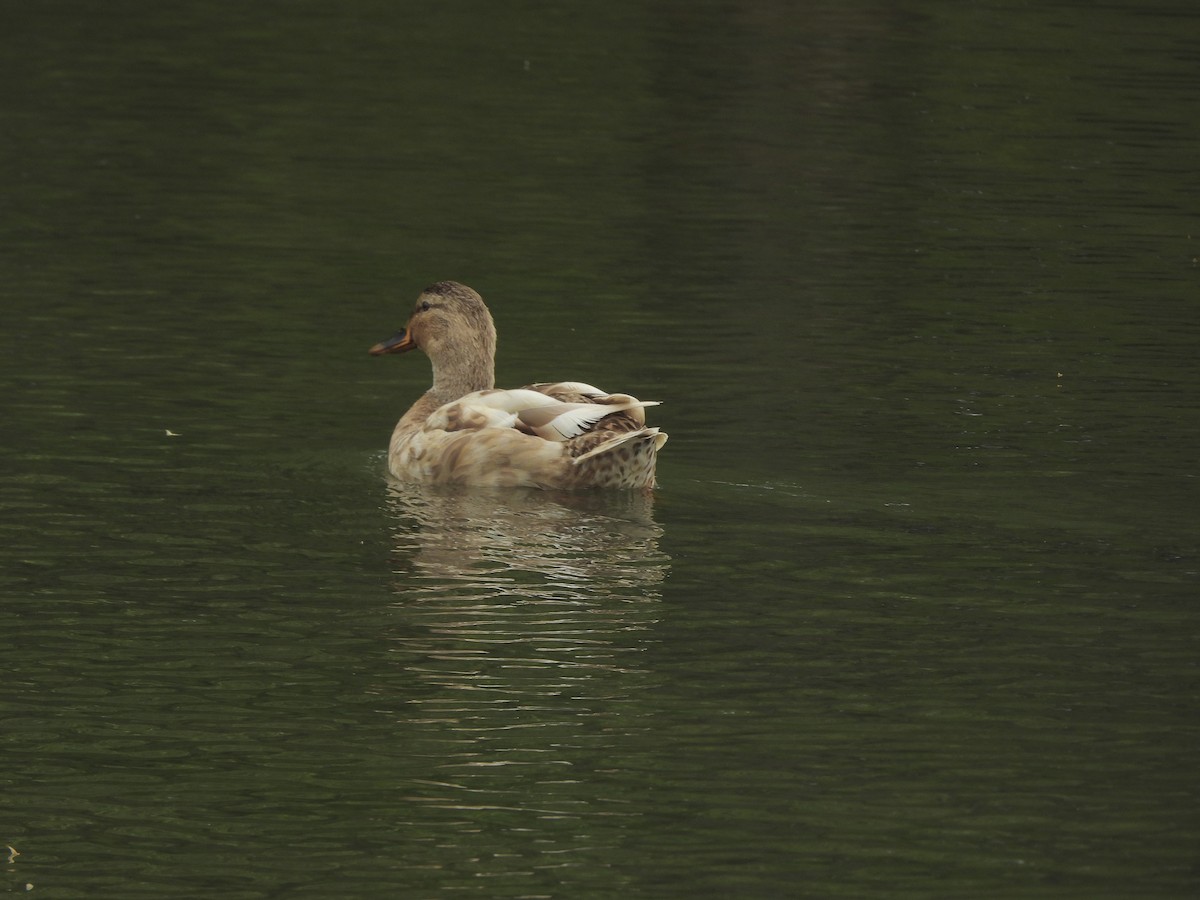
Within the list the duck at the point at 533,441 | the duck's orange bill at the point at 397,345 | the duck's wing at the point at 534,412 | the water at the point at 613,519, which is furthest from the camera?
the duck's orange bill at the point at 397,345

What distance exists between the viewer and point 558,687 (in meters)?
9.53

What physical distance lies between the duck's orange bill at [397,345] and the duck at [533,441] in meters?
0.88

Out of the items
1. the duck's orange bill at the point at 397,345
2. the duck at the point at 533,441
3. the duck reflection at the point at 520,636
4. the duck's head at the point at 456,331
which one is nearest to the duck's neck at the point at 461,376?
the duck's head at the point at 456,331

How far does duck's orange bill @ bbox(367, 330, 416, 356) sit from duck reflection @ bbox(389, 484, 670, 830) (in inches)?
72.0

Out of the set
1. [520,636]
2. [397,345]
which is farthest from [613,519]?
[397,345]

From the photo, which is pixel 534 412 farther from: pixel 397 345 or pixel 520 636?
pixel 520 636

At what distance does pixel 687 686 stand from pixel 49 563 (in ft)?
10.7

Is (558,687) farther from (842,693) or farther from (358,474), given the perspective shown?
(358,474)

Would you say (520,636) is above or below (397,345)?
below

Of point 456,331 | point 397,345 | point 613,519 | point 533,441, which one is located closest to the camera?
point 613,519

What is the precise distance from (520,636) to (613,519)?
2.37 metres

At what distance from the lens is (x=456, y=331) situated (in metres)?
14.7

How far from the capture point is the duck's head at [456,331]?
14.6 meters

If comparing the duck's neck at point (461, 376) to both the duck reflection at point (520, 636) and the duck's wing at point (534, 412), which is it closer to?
the duck's wing at point (534, 412)
